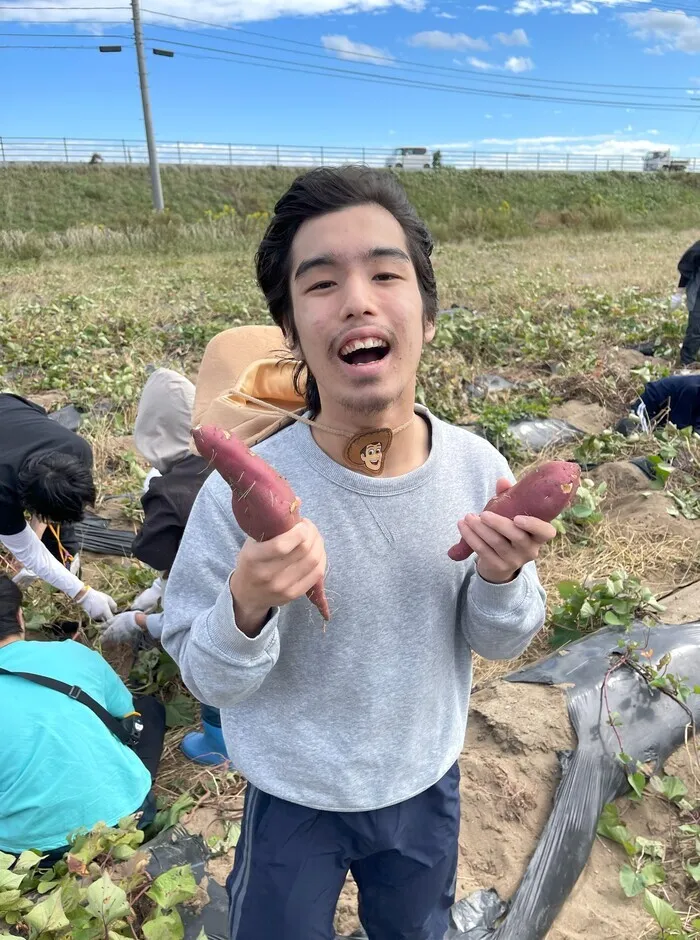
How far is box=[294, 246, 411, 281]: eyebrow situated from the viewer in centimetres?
115

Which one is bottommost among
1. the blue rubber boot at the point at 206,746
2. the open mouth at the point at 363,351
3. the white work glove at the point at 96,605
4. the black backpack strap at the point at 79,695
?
the blue rubber boot at the point at 206,746

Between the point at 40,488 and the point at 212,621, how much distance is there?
6.56 ft

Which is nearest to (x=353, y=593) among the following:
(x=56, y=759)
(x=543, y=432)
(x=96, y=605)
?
(x=56, y=759)

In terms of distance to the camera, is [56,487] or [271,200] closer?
[56,487]

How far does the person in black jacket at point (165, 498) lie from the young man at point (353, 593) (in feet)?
3.31

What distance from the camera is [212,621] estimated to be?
1.04m

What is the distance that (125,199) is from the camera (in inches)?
1007

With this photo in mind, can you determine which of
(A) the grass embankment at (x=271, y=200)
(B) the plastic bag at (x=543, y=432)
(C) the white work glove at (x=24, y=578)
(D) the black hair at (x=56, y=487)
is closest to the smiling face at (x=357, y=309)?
(D) the black hair at (x=56, y=487)

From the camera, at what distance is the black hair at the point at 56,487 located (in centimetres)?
271

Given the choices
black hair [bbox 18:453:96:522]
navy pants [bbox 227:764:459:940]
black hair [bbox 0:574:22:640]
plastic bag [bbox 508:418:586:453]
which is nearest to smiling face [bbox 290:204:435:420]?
navy pants [bbox 227:764:459:940]

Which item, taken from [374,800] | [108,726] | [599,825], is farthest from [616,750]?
[108,726]

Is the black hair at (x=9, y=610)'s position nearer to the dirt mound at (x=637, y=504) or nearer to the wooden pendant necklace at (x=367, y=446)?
the wooden pendant necklace at (x=367, y=446)

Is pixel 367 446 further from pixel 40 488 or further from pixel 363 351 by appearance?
pixel 40 488

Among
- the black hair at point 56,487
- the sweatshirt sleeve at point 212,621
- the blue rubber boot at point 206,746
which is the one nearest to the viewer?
the sweatshirt sleeve at point 212,621
